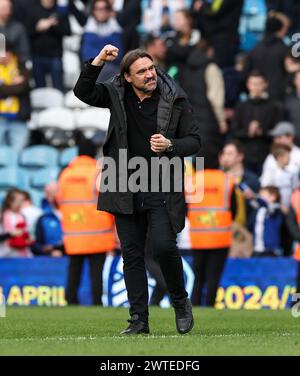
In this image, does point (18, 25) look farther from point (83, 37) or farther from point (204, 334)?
point (204, 334)

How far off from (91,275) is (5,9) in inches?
254

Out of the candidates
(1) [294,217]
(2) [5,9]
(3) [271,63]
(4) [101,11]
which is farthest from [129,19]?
(1) [294,217]

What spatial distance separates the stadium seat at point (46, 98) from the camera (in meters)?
22.0

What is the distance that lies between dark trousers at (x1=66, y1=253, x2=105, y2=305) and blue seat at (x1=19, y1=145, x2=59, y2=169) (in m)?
4.62

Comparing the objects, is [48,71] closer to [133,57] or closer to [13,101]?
[13,101]

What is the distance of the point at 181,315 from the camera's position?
425 inches

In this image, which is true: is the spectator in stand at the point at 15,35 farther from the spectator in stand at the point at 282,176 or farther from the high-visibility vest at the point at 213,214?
the high-visibility vest at the point at 213,214

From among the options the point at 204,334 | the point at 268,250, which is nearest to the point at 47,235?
the point at 268,250

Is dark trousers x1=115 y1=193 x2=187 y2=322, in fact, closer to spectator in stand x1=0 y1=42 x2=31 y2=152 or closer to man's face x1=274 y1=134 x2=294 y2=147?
man's face x1=274 y1=134 x2=294 y2=147

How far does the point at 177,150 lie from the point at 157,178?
1.01 feet

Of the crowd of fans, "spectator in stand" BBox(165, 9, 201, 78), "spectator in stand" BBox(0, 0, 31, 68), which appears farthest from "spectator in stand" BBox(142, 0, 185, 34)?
"spectator in stand" BBox(0, 0, 31, 68)

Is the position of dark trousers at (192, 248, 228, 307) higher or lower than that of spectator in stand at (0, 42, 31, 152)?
lower

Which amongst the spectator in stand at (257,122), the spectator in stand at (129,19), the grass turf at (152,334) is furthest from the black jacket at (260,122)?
the grass turf at (152,334)

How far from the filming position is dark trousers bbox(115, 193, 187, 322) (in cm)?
1059
